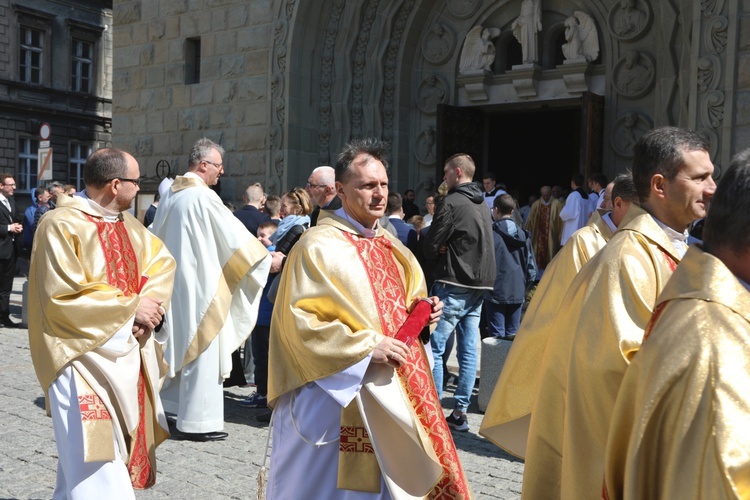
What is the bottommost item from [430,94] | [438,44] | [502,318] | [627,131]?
[502,318]

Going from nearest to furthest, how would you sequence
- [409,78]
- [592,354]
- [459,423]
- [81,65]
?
[592,354] → [459,423] → [409,78] → [81,65]

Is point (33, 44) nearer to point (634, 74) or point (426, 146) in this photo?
point (426, 146)

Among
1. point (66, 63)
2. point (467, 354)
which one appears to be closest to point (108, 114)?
point (66, 63)

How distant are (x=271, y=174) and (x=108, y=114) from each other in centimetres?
2106

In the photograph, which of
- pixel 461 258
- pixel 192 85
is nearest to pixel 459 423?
pixel 461 258

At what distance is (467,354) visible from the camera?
659 centimetres

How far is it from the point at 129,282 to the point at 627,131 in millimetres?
10376

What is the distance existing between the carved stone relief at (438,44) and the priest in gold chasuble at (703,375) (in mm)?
13570

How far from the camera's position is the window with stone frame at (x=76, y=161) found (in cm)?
3281

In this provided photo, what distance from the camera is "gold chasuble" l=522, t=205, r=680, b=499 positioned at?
2461mm

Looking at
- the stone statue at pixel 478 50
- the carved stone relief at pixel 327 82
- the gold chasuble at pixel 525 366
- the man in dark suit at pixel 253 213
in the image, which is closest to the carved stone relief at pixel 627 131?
the stone statue at pixel 478 50

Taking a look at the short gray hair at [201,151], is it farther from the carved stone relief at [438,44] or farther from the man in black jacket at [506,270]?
the carved stone relief at [438,44]

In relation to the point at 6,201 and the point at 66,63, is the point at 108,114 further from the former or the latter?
the point at 6,201

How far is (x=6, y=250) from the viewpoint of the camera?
38.0ft
